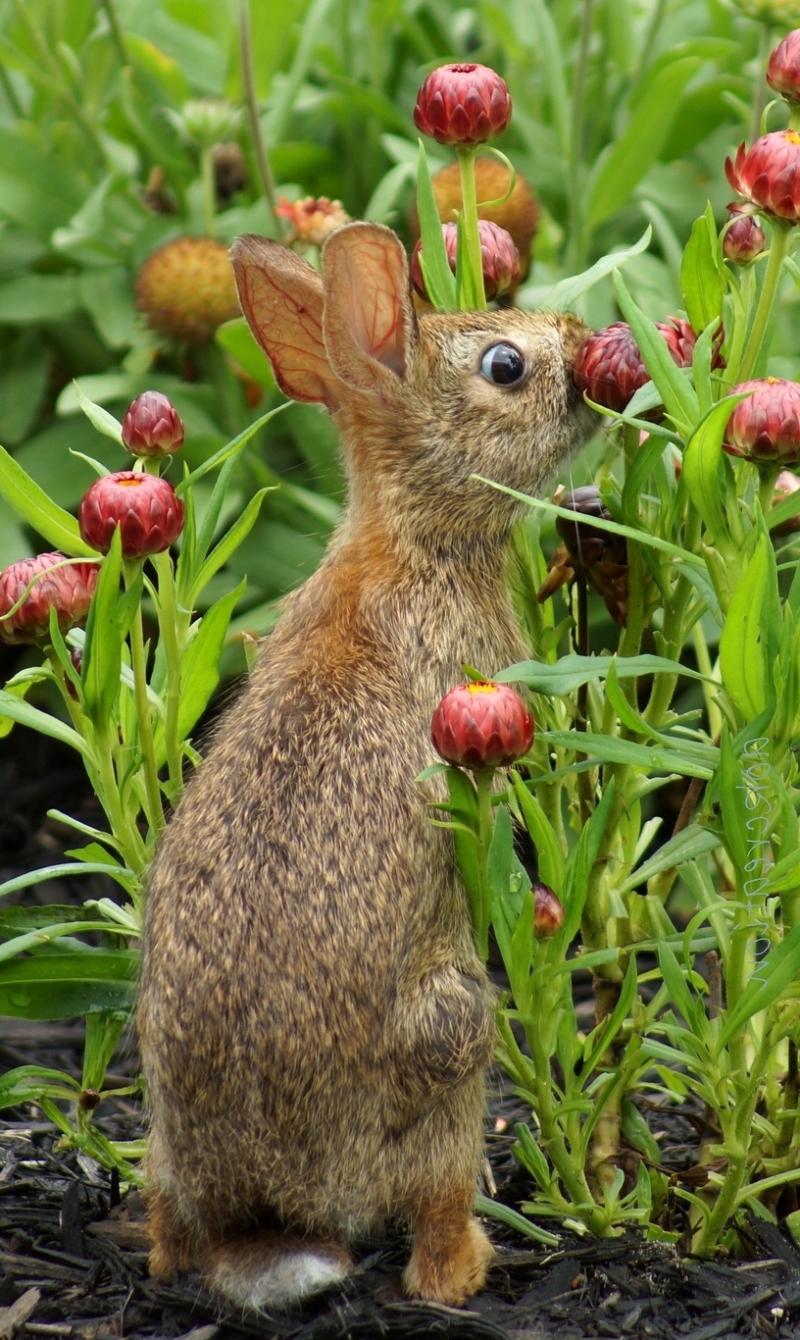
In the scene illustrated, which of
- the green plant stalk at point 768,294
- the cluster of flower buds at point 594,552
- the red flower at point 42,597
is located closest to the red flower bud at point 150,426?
the red flower at point 42,597

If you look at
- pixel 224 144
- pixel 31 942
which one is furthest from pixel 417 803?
pixel 224 144

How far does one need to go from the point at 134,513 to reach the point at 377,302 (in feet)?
2.43

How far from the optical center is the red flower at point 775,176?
8.38 ft

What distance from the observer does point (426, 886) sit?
2898 mm

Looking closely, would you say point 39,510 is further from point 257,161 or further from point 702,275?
point 257,161

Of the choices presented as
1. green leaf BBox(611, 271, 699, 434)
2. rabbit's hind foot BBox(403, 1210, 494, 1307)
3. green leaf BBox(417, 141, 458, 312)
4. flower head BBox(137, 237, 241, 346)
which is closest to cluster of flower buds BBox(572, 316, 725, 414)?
green leaf BBox(611, 271, 699, 434)

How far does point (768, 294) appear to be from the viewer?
8.70 feet

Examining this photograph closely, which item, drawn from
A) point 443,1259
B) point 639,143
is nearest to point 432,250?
point 443,1259

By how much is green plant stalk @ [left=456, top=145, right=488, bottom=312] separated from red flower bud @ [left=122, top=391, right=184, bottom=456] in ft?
2.14

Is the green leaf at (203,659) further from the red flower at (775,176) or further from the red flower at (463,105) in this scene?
the red flower at (775,176)

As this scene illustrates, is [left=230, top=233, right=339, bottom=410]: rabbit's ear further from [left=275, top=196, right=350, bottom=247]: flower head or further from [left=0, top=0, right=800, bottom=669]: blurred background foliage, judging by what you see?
[left=0, top=0, right=800, bottom=669]: blurred background foliage

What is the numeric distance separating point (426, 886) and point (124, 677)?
0.84m

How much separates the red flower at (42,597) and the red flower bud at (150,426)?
0.26 metres

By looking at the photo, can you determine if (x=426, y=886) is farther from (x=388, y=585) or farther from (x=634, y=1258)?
(x=634, y=1258)
